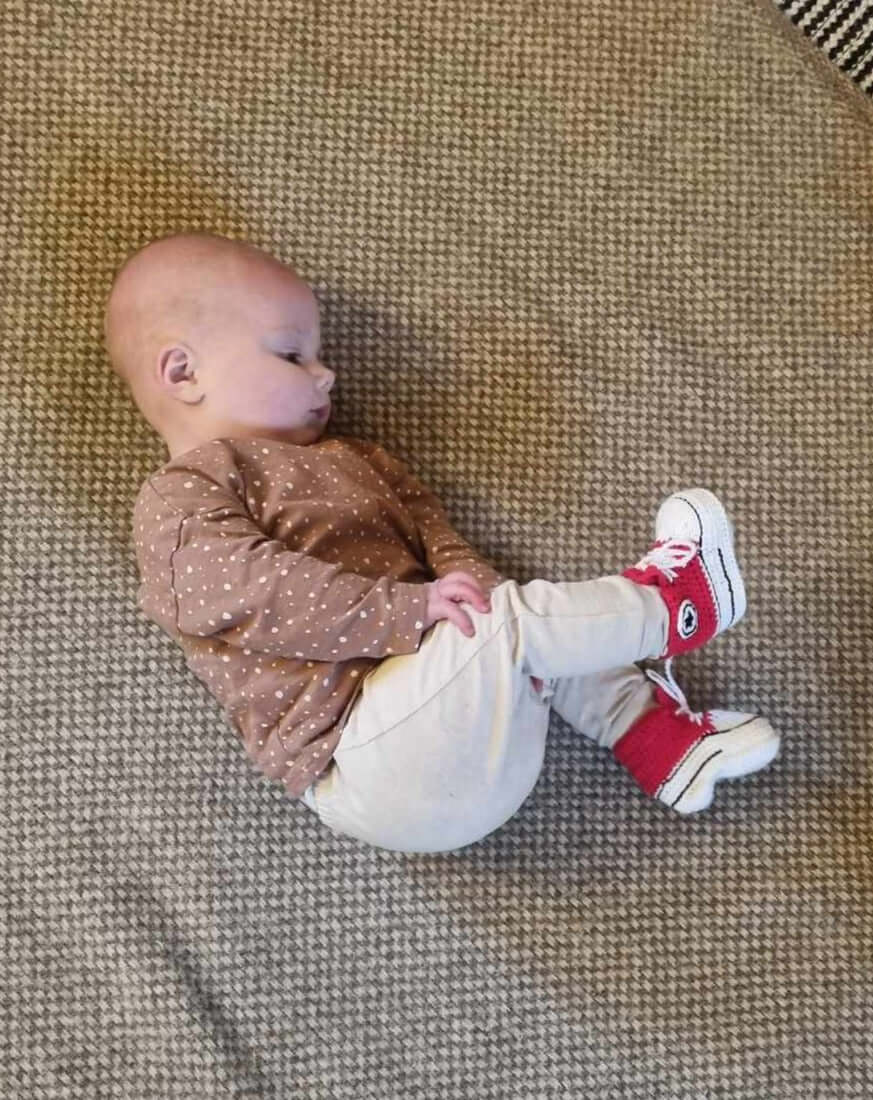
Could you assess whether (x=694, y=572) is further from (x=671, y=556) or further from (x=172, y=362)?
(x=172, y=362)

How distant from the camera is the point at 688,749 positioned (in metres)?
0.99

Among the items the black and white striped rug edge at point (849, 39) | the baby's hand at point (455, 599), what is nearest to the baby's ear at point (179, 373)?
the baby's hand at point (455, 599)

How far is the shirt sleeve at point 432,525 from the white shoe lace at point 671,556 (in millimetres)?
134

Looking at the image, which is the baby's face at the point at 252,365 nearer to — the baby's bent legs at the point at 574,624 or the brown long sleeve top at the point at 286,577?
the brown long sleeve top at the point at 286,577

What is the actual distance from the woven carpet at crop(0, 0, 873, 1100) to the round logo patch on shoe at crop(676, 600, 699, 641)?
0.53ft

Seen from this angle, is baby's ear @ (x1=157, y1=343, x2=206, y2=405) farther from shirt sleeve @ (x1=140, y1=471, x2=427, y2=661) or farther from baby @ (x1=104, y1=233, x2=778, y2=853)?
shirt sleeve @ (x1=140, y1=471, x2=427, y2=661)

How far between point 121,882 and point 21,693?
0.20 m

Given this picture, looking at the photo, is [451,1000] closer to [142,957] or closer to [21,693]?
[142,957]

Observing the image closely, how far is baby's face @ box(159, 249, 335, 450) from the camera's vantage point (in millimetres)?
957

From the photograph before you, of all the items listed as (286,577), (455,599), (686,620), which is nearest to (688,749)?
(686,620)

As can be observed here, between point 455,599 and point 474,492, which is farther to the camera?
point 474,492

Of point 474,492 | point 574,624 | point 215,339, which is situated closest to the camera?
point 574,624

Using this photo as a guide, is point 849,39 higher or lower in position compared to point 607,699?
higher

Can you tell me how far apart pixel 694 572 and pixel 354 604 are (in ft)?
0.96
